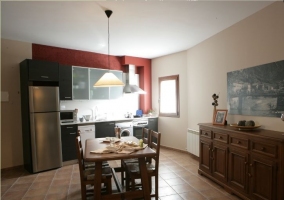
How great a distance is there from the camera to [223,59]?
3445 millimetres

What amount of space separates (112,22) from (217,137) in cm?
261

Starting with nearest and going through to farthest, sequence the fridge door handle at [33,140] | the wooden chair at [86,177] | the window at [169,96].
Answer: the wooden chair at [86,177], the fridge door handle at [33,140], the window at [169,96]

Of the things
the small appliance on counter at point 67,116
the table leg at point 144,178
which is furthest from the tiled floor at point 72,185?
the small appliance on counter at point 67,116

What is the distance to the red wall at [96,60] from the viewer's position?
4.14 metres

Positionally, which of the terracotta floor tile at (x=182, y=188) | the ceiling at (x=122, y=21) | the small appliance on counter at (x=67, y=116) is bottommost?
the terracotta floor tile at (x=182, y=188)

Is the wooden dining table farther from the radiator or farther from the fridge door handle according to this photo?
the radiator

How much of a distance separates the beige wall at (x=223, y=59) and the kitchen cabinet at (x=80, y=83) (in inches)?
85.2

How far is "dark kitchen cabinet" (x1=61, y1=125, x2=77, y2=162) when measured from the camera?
3.90 m

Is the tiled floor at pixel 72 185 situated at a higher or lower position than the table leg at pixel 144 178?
lower

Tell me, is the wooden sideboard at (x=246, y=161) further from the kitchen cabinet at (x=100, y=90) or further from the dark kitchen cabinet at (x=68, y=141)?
the dark kitchen cabinet at (x=68, y=141)

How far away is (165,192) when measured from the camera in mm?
2746

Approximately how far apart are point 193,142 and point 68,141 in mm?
2884

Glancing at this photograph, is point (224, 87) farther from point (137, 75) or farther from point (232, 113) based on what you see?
point (137, 75)

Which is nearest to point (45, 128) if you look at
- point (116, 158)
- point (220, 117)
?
point (116, 158)
